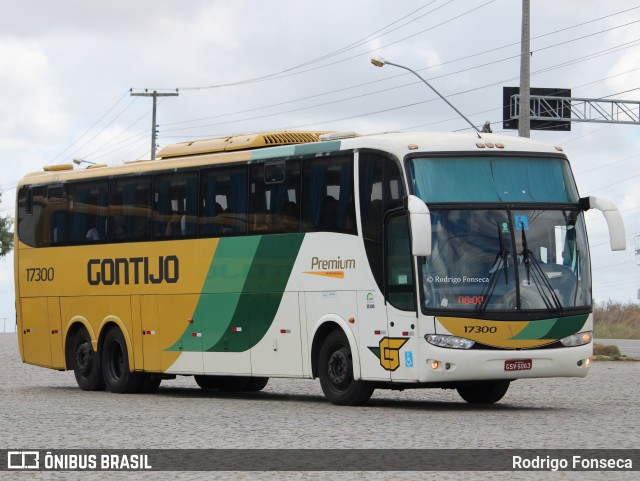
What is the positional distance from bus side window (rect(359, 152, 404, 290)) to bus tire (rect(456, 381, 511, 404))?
276cm

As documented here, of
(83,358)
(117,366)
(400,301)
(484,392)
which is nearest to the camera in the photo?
(400,301)

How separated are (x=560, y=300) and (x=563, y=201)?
1445mm

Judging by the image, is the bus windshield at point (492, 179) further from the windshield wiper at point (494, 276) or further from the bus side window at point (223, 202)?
the bus side window at point (223, 202)

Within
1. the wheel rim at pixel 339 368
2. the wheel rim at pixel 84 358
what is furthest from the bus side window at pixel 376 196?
the wheel rim at pixel 84 358

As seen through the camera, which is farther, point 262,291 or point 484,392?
point 262,291

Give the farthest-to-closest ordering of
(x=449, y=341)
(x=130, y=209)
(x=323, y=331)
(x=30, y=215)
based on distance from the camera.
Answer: (x=30, y=215) < (x=130, y=209) < (x=323, y=331) < (x=449, y=341)

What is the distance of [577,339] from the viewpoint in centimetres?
2045

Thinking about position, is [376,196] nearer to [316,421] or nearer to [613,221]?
[613,221]

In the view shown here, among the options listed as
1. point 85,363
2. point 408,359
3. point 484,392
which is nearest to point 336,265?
point 408,359

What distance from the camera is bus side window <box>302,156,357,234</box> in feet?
70.0

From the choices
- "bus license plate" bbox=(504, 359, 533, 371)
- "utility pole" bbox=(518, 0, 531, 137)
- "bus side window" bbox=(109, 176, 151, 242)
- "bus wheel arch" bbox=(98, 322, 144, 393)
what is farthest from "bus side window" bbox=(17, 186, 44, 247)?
"utility pole" bbox=(518, 0, 531, 137)

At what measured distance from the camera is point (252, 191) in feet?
76.6

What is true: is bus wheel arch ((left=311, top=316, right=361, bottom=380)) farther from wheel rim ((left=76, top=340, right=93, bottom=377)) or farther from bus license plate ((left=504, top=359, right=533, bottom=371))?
wheel rim ((left=76, top=340, right=93, bottom=377))

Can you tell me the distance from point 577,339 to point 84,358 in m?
10.5
